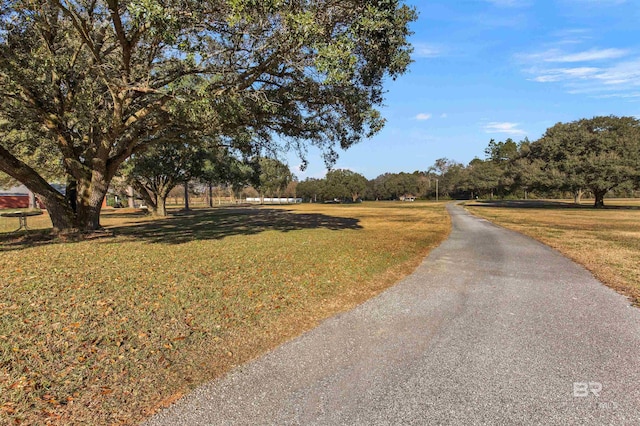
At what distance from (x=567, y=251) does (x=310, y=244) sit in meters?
7.53

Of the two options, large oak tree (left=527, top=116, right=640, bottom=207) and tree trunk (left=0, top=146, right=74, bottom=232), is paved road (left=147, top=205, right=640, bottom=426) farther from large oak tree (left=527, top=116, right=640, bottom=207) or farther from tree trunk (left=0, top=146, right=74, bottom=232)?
large oak tree (left=527, top=116, right=640, bottom=207)

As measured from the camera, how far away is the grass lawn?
274 centimetres

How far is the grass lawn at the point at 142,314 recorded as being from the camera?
108 inches

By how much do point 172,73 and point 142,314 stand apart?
707 cm

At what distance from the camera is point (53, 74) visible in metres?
9.85

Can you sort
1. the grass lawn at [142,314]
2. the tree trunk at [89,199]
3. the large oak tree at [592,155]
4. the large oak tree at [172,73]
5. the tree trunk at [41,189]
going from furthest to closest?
the large oak tree at [592,155]
the tree trunk at [89,199]
the tree trunk at [41,189]
the large oak tree at [172,73]
the grass lawn at [142,314]

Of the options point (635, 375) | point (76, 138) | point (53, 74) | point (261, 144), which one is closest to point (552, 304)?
point (635, 375)

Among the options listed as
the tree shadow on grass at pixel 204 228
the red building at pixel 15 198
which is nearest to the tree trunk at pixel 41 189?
the tree shadow on grass at pixel 204 228

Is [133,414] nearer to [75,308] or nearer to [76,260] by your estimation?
[75,308]

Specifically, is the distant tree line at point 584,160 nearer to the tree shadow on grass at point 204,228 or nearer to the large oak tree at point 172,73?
the tree shadow on grass at point 204,228

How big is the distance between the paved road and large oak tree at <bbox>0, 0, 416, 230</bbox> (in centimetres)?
452

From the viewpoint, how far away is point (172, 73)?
29.9 feet

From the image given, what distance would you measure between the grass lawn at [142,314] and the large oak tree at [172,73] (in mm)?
3582

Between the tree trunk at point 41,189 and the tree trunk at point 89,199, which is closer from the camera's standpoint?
the tree trunk at point 41,189
